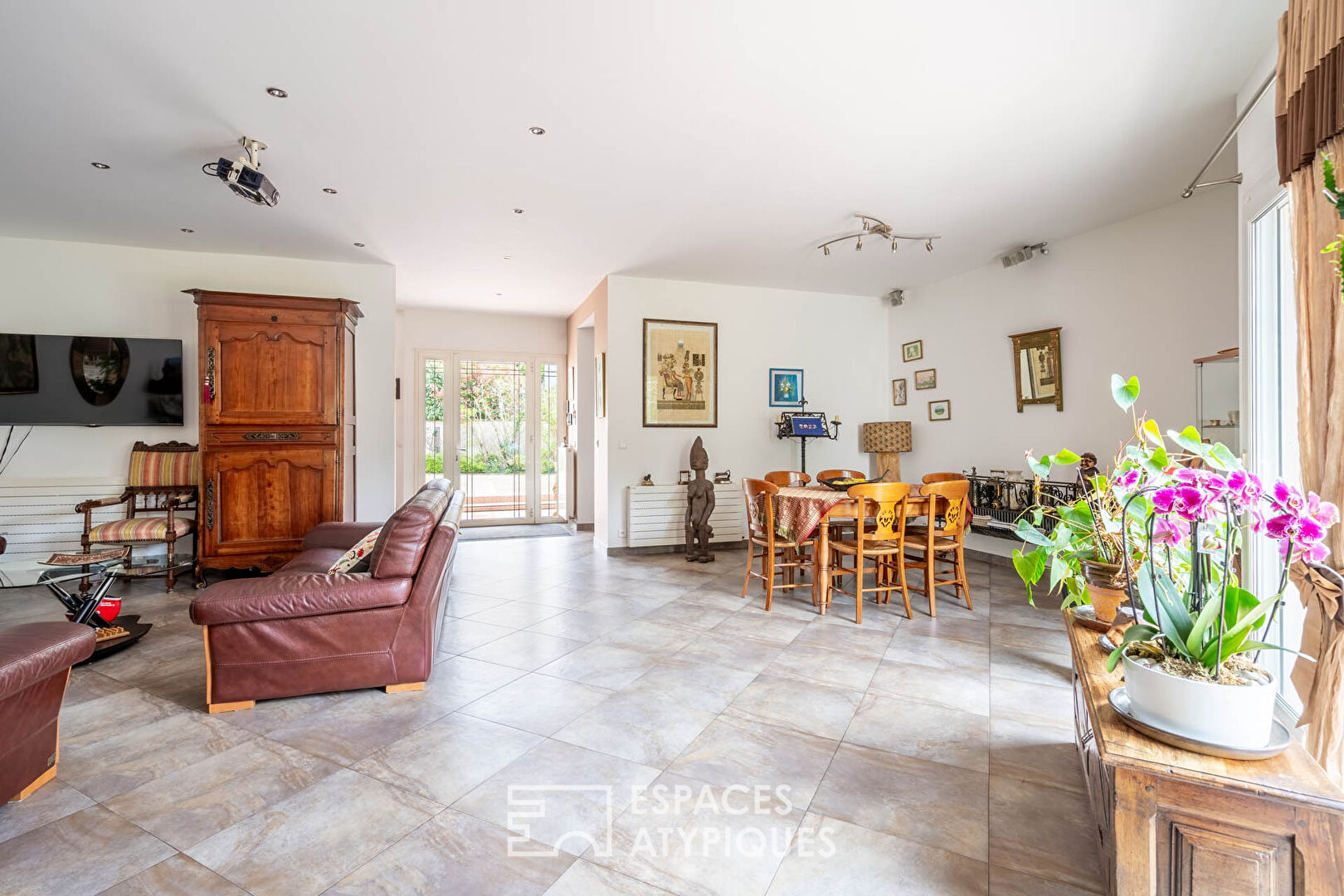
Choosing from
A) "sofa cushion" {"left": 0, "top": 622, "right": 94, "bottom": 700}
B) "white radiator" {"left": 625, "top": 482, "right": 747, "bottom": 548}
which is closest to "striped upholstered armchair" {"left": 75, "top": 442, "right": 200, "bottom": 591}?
"sofa cushion" {"left": 0, "top": 622, "right": 94, "bottom": 700}

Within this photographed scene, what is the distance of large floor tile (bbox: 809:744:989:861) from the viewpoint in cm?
183

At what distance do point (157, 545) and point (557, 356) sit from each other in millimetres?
4808

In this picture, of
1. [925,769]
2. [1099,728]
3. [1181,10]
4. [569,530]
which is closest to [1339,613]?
[1099,728]

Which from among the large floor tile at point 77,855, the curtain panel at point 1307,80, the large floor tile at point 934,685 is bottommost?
the large floor tile at point 934,685

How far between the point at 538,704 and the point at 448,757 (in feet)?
1.68

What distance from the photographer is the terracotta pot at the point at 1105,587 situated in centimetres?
177

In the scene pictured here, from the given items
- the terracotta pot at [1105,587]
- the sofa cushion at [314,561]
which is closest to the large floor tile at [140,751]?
the sofa cushion at [314,561]

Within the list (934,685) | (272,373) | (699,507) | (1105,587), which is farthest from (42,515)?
(1105,587)

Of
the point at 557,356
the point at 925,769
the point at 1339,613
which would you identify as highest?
the point at 557,356

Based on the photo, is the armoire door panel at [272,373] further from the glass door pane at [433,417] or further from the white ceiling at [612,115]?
the glass door pane at [433,417]

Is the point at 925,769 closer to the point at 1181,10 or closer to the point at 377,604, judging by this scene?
the point at 377,604

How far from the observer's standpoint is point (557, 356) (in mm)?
8398

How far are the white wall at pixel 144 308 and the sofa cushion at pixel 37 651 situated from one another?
12.0 ft

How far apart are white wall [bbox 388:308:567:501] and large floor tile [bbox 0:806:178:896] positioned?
603 cm
